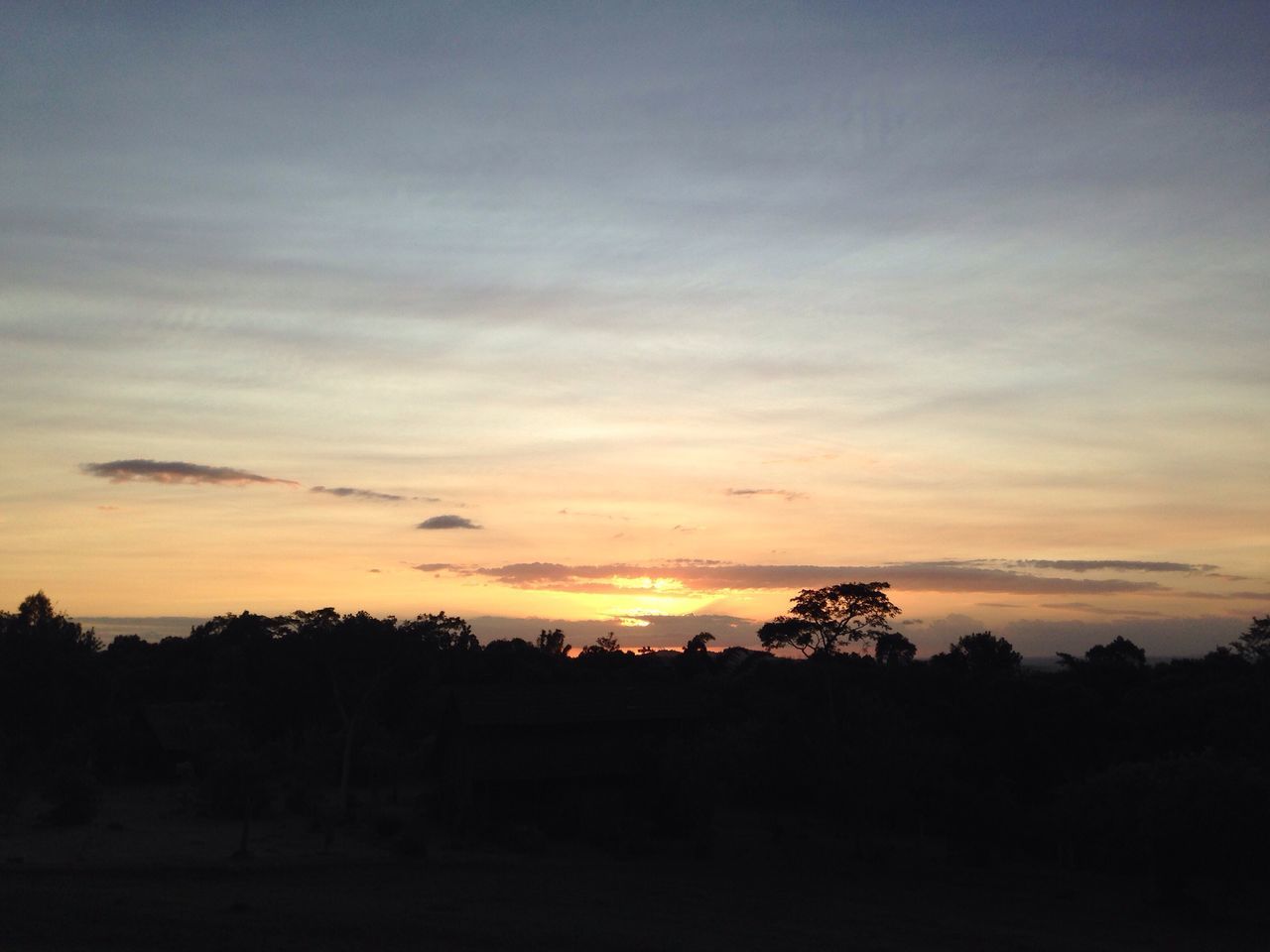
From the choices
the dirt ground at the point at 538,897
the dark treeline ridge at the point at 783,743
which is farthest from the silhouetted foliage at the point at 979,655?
the dirt ground at the point at 538,897

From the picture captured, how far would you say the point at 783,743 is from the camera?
37312 millimetres

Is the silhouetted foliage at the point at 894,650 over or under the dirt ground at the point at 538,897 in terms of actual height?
over

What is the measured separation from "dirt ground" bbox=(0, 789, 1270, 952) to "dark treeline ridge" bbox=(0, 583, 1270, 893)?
62.8 inches

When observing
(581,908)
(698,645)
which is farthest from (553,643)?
(581,908)

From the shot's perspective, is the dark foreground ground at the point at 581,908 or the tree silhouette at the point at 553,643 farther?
the tree silhouette at the point at 553,643

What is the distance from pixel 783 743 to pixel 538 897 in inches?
566

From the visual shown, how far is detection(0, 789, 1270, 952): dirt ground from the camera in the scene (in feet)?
66.2

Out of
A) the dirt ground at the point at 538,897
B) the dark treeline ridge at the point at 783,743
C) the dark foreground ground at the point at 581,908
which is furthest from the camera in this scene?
the dark treeline ridge at the point at 783,743

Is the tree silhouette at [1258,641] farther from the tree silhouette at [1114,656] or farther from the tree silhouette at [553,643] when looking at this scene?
the tree silhouette at [553,643]

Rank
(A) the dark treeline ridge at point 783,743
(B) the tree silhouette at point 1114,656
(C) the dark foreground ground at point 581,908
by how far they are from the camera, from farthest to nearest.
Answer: (B) the tree silhouette at point 1114,656, (A) the dark treeline ridge at point 783,743, (C) the dark foreground ground at point 581,908

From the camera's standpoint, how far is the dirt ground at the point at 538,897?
20.2 m

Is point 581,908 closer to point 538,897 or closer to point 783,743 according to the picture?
point 538,897

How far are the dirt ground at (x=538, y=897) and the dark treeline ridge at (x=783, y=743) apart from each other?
5.24 feet

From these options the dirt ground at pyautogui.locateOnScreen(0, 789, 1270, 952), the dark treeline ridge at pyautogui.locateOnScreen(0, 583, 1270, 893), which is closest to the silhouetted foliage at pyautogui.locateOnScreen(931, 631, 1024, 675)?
the dark treeline ridge at pyautogui.locateOnScreen(0, 583, 1270, 893)
